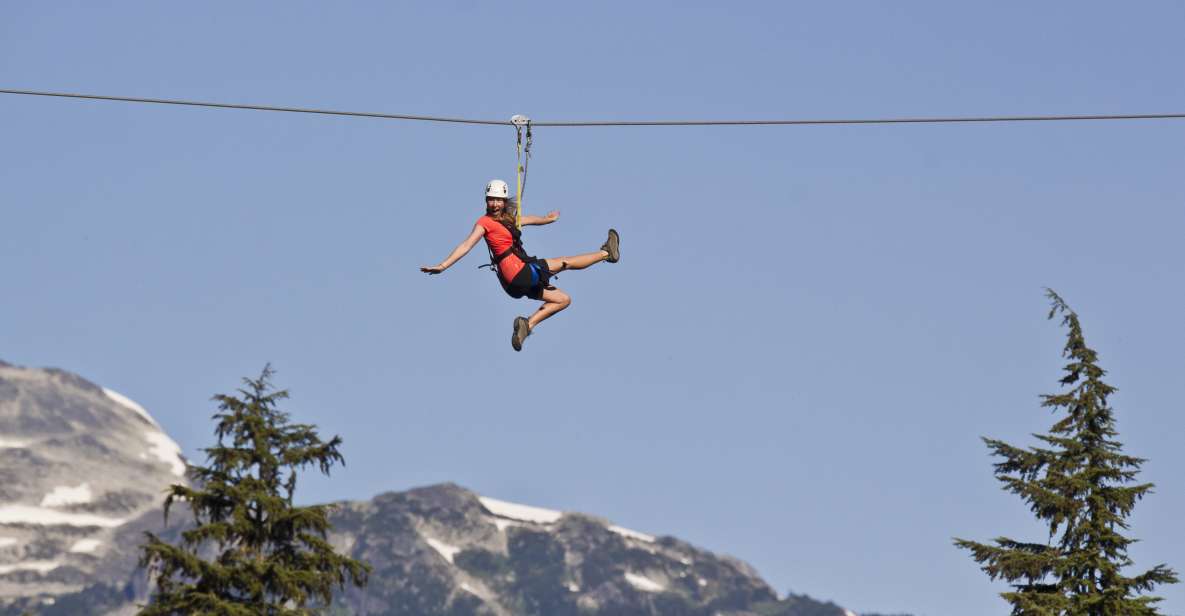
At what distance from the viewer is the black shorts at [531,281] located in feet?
80.7

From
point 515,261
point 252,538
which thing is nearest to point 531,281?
point 515,261

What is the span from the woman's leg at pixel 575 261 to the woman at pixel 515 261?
1 cm

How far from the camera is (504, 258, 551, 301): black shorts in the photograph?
2459 cm

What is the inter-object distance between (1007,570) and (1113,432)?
161 inches

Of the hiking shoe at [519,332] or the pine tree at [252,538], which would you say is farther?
the pine tree at [252,538]

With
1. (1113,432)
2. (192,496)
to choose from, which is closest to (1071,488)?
(1113,432)

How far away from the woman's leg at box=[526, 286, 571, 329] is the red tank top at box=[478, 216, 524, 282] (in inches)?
39.7

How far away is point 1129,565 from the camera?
136 feet

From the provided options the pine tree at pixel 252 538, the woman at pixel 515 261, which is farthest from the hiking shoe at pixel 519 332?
the pine tree at pixel 252 538

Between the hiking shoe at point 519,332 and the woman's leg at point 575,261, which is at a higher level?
the woman's leg at point 575,261

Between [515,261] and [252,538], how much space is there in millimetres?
20490

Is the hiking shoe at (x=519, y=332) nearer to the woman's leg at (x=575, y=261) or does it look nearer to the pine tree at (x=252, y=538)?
the woman's leg at (x=575, y=261)

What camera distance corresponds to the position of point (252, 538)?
141 feet

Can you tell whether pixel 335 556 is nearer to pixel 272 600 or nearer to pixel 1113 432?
pixel 272 600
